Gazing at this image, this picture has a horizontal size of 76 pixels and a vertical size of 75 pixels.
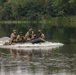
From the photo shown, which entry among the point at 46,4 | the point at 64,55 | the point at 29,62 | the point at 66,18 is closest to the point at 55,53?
the point at 64,55

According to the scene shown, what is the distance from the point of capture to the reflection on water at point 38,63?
27.8 meters

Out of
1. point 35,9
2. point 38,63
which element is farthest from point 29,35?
point 35,9

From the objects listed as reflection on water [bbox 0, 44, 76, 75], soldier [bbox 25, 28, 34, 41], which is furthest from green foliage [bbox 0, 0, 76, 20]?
reflection on water [bbox 0, 44, 76, 75]

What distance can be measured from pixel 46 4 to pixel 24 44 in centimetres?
8686

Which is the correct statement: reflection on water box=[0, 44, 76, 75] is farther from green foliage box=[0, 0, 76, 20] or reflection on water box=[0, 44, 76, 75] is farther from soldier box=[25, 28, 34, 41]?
green foliage box=[0, 0, 76, 20]

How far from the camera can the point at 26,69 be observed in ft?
95.1

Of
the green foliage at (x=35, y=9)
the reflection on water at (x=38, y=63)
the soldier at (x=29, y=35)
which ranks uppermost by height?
the green foliage at (x=35, y=9)

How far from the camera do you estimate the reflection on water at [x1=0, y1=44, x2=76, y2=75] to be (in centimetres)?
2783

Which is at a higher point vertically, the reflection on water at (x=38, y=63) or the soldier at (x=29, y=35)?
the soldier at (x=29, y=35)

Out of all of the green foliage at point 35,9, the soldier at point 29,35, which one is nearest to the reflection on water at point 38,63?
the soldier at point 29,35

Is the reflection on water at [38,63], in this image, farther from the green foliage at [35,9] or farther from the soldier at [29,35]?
the green foliage at [35,9]

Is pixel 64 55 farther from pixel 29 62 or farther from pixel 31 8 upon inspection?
pixel 31 8

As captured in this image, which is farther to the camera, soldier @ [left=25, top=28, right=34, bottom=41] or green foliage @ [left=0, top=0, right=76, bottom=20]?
green foliage @ [left=0, top=0, right=76, bottom=20]

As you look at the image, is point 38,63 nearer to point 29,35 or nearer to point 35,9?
point 29,35
